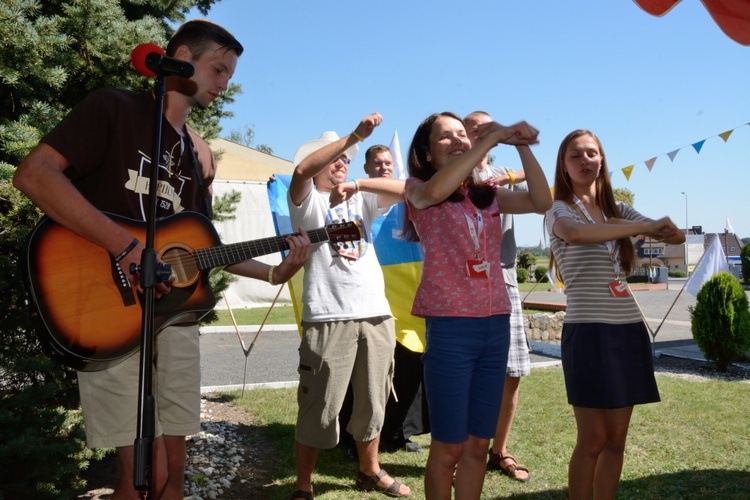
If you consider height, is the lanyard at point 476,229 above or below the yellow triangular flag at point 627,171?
below

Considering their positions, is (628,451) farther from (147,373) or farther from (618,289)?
(147,373)

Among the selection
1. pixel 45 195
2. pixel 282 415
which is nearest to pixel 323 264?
pixel 45 195

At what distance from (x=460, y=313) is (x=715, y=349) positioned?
24.4 feet

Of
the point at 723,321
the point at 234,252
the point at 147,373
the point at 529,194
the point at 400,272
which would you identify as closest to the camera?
the point at 147,373

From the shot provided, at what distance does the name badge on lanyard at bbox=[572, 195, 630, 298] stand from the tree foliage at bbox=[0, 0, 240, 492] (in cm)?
268

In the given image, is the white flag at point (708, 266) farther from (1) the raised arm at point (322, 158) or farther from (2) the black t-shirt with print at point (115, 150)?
(2) the black t-shirt with print at point (115, 150)

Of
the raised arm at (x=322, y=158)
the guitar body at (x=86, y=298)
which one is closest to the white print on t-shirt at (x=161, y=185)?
the guitar body at (x=86, y=298)

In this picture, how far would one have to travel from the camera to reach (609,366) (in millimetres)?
2947

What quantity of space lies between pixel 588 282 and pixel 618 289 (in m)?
0.14

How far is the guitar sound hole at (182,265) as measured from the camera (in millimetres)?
2379

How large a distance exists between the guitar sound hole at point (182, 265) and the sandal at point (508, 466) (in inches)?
104

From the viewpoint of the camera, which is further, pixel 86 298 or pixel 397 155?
pixel 397 155

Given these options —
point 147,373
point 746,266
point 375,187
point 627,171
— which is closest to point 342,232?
point 375,187

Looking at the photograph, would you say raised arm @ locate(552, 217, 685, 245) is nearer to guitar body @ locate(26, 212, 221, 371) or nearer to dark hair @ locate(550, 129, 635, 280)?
dark hair @ locate(550, 129, 635, 280)
